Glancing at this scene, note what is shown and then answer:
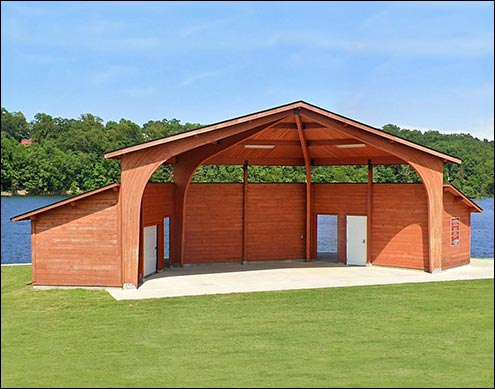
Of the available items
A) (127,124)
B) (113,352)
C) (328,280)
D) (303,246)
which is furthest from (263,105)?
(113,352)

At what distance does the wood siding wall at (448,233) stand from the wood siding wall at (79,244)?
9570 millimetres

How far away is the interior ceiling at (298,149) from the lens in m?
17.8

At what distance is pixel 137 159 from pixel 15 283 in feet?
15.5

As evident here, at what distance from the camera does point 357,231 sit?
1920cm

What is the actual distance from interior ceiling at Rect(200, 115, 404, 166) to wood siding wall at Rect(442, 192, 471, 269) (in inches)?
79.5

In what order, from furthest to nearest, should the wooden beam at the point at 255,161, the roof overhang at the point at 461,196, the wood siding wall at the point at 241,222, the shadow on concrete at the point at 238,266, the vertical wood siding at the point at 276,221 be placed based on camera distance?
1. the wooden beam at the point at 255,161
2. the vertical wood siding at the point at 276,221
3. the wood siding wall at the point at 241,222
4. the roof overhang at the point at 461,196
5. the shadow on concrete at the point at 238,266

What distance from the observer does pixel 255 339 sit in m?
9.79

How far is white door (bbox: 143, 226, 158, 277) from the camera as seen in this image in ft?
54.0

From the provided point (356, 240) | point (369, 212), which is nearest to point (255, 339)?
point (369, 212)

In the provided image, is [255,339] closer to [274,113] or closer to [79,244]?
[79,244]

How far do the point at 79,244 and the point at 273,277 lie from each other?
533cm

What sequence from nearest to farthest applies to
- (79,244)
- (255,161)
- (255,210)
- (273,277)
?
(79,244)
(273,277)
(255,210)
(255,161)

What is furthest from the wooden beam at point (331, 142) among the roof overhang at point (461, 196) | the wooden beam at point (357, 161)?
the roof overhang at point (461, 196)

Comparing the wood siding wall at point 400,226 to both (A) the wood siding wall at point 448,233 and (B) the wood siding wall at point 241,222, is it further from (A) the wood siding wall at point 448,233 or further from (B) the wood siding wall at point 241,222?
(B) the wood siding wall at point 241,222
